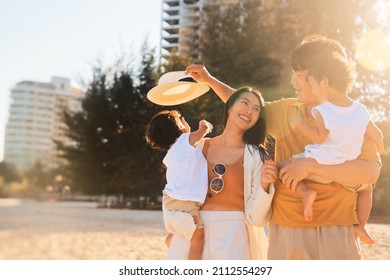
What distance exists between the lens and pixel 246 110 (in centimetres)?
251

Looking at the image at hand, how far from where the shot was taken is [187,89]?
282cm

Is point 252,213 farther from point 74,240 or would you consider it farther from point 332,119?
point 74,240

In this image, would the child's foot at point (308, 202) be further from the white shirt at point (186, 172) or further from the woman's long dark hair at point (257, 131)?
the white shirt at point (186, 172)

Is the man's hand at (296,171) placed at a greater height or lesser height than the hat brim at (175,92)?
lesser

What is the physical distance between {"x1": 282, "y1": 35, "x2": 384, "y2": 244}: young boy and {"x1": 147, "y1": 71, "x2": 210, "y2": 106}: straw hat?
2.43 feet

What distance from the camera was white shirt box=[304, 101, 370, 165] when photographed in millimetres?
2166

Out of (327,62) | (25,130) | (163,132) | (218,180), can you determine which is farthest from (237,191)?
(25,130)

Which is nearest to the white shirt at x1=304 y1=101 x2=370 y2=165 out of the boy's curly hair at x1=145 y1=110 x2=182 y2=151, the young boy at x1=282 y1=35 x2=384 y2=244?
the young boy at x1=282 y1=35 x2=384 y2=244

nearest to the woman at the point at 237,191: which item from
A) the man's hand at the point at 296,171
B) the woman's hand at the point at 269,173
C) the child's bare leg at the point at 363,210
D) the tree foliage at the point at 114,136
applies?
the woman's hand at the point at 269,173

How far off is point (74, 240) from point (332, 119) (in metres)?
7.03

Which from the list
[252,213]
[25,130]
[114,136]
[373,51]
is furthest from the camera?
[114,136]

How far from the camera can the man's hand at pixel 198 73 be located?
275 cm

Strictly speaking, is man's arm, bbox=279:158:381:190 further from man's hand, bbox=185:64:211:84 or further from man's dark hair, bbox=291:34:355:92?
man's hand, bbox=185:64:211:84

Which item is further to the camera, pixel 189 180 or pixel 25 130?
pixel 25 130
